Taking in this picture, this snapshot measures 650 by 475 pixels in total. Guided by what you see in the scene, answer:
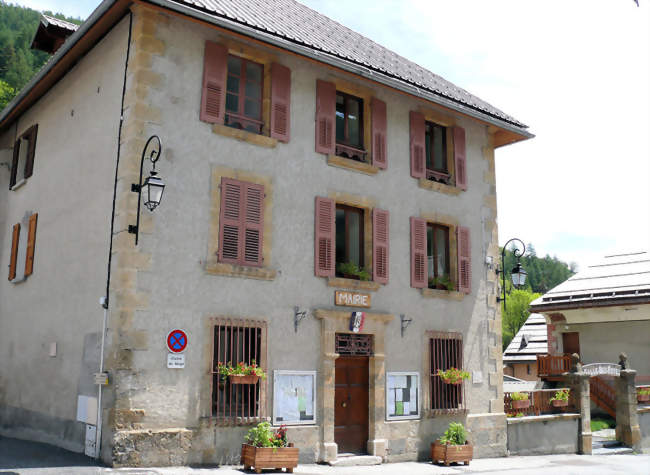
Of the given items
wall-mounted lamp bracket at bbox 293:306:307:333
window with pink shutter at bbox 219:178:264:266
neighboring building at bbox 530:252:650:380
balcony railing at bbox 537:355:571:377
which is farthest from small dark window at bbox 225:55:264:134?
neighboring building at bbox 530:252:650:380

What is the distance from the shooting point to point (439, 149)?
1695 cm

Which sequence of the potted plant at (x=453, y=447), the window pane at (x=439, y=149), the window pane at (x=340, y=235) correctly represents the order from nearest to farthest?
the potted plant at (x=453, y=447), the window pane at (x=340, y=235), the window pane at (x=439, y=149)

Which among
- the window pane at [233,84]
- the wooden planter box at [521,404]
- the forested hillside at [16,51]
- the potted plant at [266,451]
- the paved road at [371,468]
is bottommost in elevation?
the paved road at [371,468]

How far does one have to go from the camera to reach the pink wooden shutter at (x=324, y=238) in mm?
13602

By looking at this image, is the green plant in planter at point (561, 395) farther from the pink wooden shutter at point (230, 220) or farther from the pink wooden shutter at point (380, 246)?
the pink wooden shutter at point (230, 220)

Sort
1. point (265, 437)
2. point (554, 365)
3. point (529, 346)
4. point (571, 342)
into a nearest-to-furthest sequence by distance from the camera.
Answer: point (265, 437), point (554, 365), point (571, 342), point (529, 346)

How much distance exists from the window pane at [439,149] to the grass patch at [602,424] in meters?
10.6

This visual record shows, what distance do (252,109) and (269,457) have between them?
21.6ft

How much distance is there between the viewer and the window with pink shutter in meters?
12.4

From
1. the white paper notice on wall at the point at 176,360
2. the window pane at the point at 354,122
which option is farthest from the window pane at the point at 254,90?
the white paper notice on wall at the point at 176,360

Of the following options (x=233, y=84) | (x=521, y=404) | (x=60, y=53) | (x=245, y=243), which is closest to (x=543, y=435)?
(x=521, y=404)

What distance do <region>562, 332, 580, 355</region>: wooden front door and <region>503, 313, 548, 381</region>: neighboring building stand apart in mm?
8282

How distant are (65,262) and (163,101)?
4.19m

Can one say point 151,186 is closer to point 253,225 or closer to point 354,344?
point 253,225
